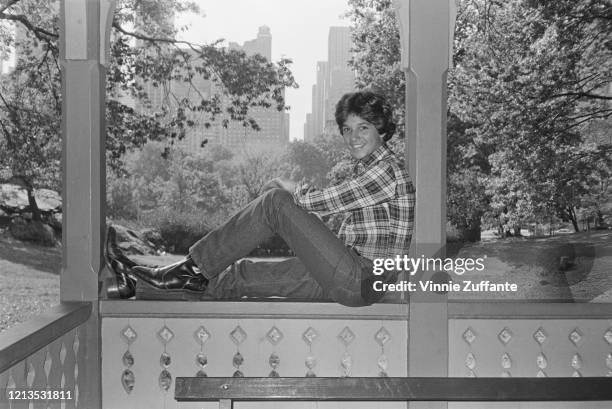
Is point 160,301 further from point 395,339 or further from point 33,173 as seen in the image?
point 33,173

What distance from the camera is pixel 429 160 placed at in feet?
7.28

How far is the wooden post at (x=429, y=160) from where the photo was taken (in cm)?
221

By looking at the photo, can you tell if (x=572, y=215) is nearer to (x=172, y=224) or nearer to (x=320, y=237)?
(x=172, y=224)

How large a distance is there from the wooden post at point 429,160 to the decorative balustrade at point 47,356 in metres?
1.12

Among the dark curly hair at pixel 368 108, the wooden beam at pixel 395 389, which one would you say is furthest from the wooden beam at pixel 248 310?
the wooden beam at pixel 395 389

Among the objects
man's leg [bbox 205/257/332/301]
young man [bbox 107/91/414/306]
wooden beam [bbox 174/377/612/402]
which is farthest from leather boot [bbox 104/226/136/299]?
wooden beam [bbox 174/377/612/402]

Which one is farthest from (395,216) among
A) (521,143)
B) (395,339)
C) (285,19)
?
(285,19)

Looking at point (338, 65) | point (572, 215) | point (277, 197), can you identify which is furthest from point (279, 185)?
point (338, 65)

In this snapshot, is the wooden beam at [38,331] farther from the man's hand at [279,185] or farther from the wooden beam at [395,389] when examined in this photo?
the man's hand at [279,185]

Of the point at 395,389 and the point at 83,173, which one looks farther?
the point at 83,173

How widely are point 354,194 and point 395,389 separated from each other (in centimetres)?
98

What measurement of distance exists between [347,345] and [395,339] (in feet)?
0.56

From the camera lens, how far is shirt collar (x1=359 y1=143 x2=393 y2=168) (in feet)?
7.09

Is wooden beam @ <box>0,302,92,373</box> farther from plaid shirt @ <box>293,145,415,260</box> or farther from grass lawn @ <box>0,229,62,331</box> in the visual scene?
grass lawn @ <box>0,229,62,331</box>
